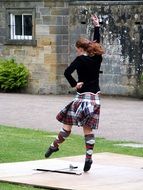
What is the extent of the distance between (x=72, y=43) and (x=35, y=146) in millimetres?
12056

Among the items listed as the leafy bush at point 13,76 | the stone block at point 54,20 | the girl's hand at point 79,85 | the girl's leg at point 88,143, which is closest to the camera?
the girl's hand at point 79,85

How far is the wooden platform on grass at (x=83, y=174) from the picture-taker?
29.6ft

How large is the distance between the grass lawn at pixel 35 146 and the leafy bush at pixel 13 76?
31.5ft

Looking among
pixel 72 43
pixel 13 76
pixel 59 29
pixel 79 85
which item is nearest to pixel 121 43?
pixel 72 43

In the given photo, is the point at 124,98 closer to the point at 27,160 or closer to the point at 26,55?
the point at 26,55

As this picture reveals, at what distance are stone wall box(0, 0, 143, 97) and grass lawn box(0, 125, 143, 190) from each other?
854 cm

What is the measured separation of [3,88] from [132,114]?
7.40m

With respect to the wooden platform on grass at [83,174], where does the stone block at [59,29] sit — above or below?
above

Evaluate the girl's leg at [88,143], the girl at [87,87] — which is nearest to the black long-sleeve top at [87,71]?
the girl at [87,87]

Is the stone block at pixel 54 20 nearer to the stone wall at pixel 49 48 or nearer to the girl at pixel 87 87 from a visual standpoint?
the stone wall at pixel 49 48

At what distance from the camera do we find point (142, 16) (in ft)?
75.0

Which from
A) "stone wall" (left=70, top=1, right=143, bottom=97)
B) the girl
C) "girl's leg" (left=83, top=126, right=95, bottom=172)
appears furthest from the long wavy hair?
"stone wall" (left=70, top=1, right=143, bottom=97)

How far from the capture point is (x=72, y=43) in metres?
24.7

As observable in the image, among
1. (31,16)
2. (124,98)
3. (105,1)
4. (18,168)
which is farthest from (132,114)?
(18,168)
